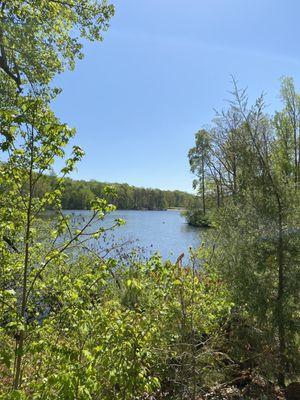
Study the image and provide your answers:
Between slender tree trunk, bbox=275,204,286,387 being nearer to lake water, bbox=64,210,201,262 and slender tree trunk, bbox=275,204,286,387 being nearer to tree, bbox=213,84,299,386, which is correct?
tree, bbox=213,84,299,386

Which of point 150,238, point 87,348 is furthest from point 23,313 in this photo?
point 150,238

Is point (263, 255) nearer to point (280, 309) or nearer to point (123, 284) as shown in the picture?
point (280, 309)

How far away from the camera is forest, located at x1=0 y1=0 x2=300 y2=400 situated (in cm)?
282

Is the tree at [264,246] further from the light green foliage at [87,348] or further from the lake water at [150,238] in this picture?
the light green foliage at [87,348]

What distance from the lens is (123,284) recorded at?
638 cm

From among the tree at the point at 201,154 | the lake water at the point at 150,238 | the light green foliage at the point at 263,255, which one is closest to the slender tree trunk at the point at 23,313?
the lake water at the point at 150,238

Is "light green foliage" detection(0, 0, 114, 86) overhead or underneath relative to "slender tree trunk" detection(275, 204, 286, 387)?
overhead

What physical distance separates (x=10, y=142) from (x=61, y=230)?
2.53ft

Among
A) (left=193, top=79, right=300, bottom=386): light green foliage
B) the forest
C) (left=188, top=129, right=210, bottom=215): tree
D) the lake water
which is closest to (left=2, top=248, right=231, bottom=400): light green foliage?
the forest

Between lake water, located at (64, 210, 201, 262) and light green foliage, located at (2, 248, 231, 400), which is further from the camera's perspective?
lake water, located at (64, 210, 201, 262)

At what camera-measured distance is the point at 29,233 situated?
2.96 m

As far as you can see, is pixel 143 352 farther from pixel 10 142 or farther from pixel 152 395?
pixel 152 395

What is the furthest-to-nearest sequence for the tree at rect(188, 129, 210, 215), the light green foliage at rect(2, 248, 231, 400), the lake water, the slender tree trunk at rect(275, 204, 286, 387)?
1. the tree at rect(188, 129, 210, 215)
2. the lake water
3. the slender tree trunk at rect(275, 204, 286, 387)
4. the light green foliage at rect(2, 248, 231, 400)

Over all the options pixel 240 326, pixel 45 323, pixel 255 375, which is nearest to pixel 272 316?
pixel 240 326
